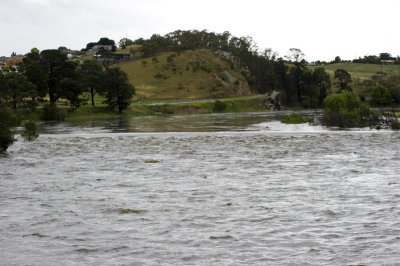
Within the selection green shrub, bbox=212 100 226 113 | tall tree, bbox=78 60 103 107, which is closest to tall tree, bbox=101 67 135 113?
tall tree, bbox=78 60 103 107

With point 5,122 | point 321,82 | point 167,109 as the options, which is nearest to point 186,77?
point 321,82

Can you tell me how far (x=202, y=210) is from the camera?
1568 centimetres

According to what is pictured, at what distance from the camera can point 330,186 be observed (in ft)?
64.3

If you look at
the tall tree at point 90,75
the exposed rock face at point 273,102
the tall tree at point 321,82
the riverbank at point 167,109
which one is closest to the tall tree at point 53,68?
the tall tree at point 90,75

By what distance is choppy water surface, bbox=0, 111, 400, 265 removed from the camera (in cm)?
1122

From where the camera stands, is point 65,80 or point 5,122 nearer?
point 5,122

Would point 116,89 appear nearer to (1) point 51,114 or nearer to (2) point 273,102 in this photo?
(1) point 51,114

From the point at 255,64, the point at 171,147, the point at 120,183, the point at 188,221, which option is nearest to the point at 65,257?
the point at 188,221

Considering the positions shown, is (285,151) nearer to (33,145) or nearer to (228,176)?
(228,176)

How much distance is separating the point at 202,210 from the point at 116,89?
3464 inches

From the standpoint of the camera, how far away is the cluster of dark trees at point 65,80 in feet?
299

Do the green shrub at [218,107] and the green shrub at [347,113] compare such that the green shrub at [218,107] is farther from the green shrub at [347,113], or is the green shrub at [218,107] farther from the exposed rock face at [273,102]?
the green shrub at [347,113]

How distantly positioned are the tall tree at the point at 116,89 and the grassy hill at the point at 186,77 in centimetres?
3748

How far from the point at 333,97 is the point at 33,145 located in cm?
3987
